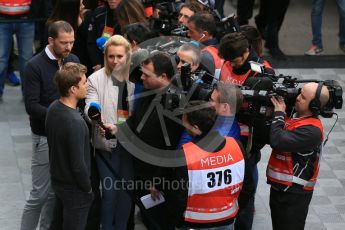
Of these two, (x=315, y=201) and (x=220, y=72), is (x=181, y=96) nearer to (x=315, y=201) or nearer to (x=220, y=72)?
(x=220, y=72)

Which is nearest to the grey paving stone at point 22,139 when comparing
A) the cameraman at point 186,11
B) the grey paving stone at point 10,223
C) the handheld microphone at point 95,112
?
the grey paving stone at point 10,223

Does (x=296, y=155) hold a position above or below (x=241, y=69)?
below

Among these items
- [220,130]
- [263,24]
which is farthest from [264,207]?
[263,24]

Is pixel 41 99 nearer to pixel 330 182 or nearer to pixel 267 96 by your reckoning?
pixel 267 96

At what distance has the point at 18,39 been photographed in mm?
8492

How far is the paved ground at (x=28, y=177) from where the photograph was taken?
6.40m

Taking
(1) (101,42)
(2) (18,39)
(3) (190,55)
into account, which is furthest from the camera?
(2) (18,39)

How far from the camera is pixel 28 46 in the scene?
27.9 feet

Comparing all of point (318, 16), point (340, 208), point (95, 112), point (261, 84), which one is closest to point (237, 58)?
point (261, 84)

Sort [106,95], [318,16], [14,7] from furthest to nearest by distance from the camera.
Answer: [318,16], [14,7], [106,95]

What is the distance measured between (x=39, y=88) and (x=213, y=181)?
5.20ft

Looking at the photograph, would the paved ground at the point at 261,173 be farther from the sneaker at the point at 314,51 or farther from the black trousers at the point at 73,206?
the black trousers at the point at 73,206

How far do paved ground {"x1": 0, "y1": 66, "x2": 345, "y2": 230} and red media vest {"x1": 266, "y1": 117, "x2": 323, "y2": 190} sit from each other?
1.07 m

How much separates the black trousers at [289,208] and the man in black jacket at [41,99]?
65.1 inches
